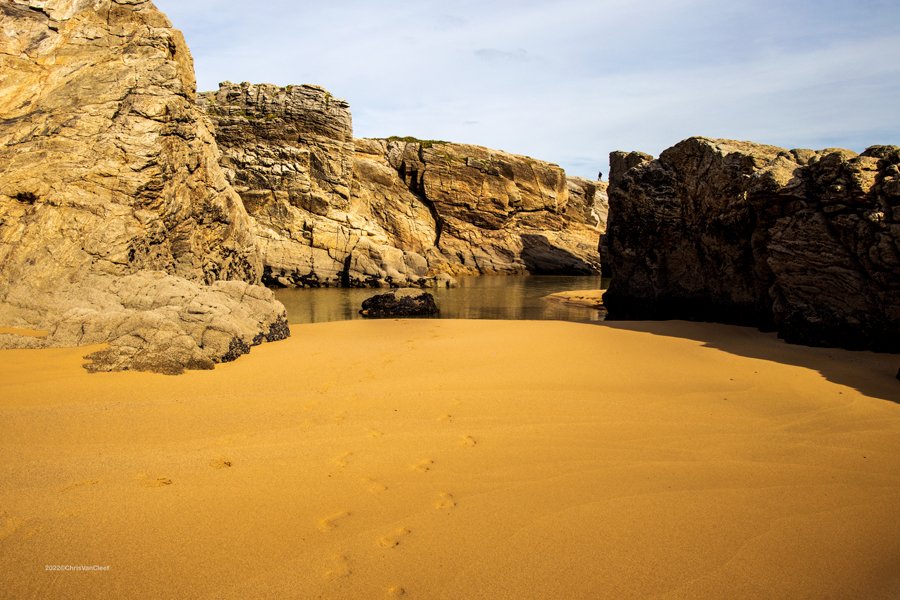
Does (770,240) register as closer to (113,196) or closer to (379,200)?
(113,196)

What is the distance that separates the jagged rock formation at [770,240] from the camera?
28.3ft

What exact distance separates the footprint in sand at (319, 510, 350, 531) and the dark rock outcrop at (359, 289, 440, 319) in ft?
50.7

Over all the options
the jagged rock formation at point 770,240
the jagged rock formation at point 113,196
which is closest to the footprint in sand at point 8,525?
the jagged rock formation at point 113,196

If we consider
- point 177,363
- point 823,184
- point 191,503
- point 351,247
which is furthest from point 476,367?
point 351,247

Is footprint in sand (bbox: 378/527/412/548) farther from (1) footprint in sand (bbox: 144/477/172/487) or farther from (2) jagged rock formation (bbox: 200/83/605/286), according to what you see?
(2) jagged rock formation (bbox: 200/83/605/286)

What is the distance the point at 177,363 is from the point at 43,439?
255cm

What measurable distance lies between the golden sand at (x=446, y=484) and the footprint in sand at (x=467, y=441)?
0.25 ft

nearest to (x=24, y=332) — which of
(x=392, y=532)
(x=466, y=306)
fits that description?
(x=392, y=532)

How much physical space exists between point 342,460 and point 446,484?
35.6 inches

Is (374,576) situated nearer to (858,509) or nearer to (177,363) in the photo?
(858,509)

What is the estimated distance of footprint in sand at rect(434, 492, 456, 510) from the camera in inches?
138

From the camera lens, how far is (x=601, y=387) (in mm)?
6504

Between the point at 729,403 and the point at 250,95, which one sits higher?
the point at 250,95

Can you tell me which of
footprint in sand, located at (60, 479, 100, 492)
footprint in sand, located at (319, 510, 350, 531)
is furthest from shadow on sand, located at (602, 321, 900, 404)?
footprint in sand, located at (60, 479, 100, 492)
